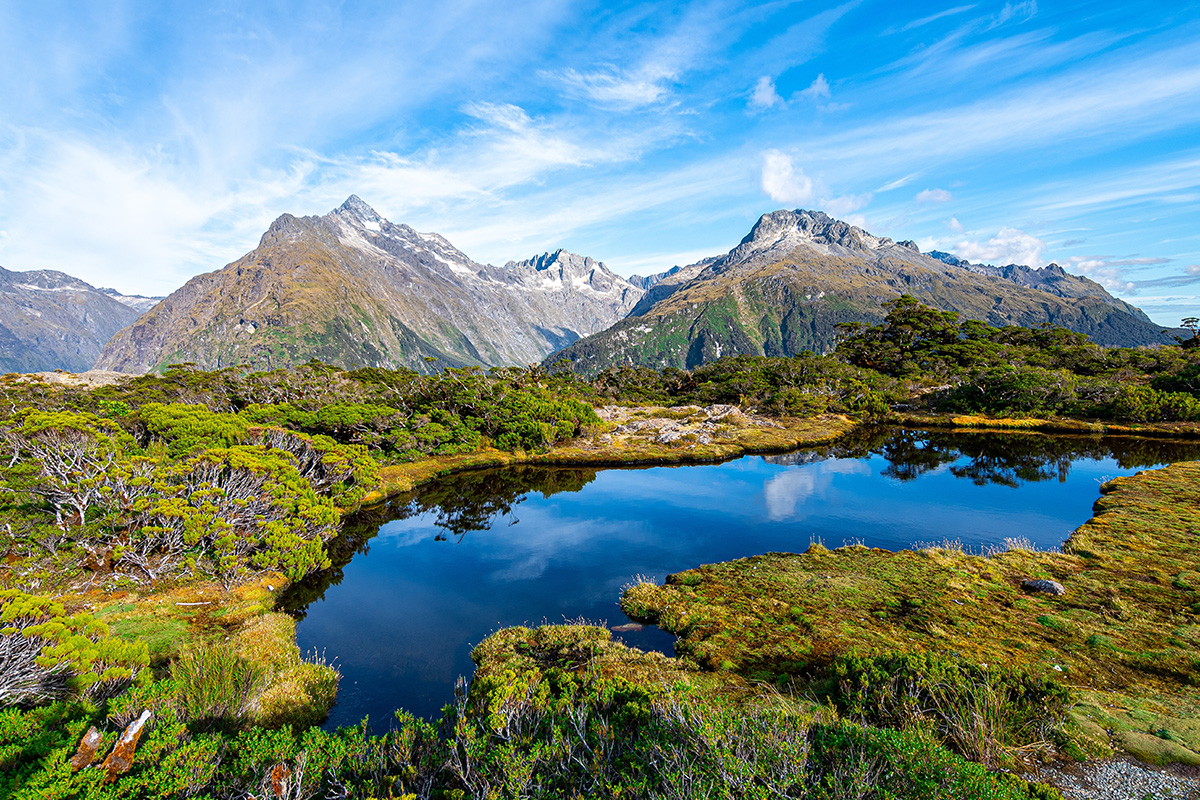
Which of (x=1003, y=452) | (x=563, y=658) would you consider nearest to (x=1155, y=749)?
(x=563, y=658)

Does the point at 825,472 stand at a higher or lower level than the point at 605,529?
higher

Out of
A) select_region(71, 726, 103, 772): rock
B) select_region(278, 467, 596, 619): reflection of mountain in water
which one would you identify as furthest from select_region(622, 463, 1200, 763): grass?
select_region(278, 467, 596, 619): reflection of mountain in water

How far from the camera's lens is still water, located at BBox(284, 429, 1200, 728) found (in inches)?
1059

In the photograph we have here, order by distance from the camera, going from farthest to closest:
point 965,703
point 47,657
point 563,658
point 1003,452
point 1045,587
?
point 1003,452, point 1045,587, point 563,658, point 965,703, point 47,657

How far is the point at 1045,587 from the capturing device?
25859 millimetres

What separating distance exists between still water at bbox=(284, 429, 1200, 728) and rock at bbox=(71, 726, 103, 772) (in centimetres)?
1030

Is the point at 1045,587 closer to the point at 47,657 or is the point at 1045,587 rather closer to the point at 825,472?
the point at 825,472

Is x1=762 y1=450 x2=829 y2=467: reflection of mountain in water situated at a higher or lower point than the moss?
lower

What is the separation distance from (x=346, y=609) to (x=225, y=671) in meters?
14.2

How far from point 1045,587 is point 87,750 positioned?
38.6 m

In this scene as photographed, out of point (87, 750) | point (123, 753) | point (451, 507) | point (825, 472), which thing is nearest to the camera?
point (87, 750)

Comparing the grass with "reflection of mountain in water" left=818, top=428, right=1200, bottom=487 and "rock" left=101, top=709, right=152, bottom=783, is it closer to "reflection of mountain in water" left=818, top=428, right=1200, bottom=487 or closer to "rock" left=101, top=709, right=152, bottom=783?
"rock" left=101, top=709, right=152, bottom=783

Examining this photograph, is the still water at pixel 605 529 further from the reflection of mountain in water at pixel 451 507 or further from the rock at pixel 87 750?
the rock at pixel 87 750

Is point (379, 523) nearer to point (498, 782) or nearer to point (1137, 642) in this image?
point (498, 782)
